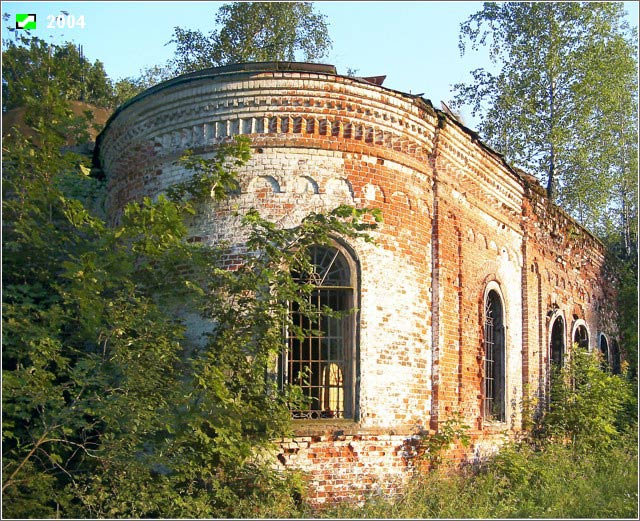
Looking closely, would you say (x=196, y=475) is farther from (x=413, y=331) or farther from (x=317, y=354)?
(x=413, y=331)

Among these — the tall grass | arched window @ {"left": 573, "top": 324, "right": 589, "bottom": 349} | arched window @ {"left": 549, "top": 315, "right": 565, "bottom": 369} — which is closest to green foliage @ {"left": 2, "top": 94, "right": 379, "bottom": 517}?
the tall grass

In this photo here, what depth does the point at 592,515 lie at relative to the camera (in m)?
9.27

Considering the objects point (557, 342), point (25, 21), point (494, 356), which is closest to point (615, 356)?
point (557, 342)

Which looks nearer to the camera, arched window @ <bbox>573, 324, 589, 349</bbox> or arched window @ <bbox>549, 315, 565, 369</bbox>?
arched window @ <bbox>549, 315, 565, 369</bbox>

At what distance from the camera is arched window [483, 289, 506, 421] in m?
13.1

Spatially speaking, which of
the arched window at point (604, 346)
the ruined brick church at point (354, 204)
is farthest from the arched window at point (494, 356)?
the arched window at point (604, 346)

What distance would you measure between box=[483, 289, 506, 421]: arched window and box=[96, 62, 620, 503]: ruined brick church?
52.2 inches

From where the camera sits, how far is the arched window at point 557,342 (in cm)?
1672

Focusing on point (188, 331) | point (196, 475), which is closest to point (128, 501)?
point (196, 475)

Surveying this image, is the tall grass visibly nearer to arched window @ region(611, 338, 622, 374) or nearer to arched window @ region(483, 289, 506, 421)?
arched window @ region(483, 289, 506, 421)

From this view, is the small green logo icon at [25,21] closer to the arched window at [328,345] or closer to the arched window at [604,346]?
the arched window at [328,345]

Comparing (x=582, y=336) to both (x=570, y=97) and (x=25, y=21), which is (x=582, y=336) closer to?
(x=570, y=97)

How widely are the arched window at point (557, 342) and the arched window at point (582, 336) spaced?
1584mm

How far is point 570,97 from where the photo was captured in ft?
69.3
